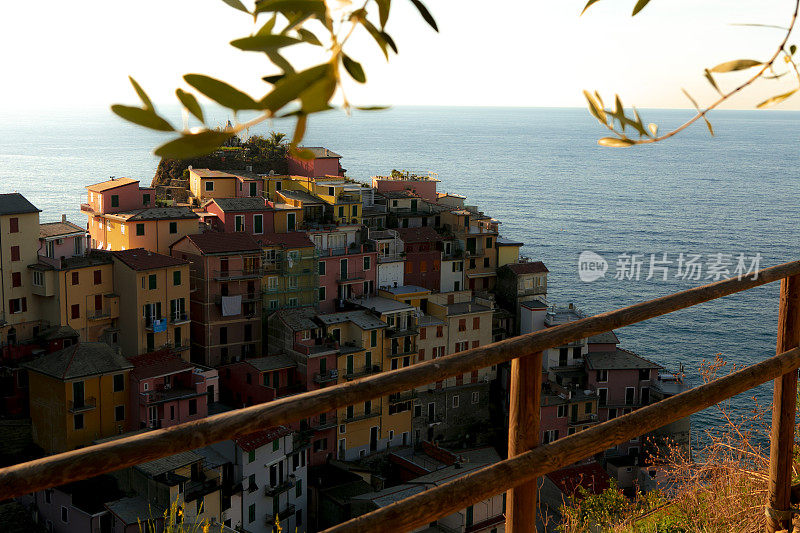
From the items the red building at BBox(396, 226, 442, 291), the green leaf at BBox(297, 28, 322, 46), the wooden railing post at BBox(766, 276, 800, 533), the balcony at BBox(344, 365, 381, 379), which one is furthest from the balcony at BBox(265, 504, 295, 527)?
the green leaf at BBox(297, 28, 322, 46)

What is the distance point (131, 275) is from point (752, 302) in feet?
71.7

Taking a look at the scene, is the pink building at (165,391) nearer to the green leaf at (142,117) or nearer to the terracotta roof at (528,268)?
the terracotta roof at (528,268)

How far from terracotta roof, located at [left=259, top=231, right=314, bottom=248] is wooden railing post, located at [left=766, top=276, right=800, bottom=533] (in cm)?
1733

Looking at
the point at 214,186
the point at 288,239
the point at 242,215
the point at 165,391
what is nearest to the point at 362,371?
the point at 288,239

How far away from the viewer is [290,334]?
17781mm

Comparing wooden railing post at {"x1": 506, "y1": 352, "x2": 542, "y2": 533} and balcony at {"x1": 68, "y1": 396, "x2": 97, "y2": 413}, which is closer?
wooden railing post at {"x1": 506, "y1": 352, "x2": 542, "y2": 533}

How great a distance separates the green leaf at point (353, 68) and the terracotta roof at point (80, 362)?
47.9 feet

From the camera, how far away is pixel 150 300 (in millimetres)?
16531

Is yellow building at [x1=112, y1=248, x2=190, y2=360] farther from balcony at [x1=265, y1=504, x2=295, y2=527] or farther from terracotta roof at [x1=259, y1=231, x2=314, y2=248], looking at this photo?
balcony at [x1=265, y1=504, x2=295, y2=527]

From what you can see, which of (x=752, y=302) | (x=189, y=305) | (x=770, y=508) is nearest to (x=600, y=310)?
(x=752, y=302)

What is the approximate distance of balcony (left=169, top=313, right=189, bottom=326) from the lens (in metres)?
16.8

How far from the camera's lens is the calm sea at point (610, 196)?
91.2 ft

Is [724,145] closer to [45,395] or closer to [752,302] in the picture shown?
[752,302]

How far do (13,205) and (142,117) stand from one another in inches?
660
